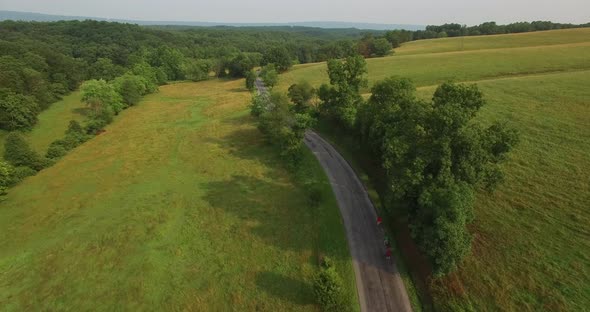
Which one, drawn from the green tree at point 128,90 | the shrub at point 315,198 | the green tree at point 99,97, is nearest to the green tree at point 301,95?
the shrub at point 315,198

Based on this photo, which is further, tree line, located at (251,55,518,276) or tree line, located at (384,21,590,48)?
tree line, located at (384,21,590,48)

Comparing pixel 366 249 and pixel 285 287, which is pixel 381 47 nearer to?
pixel 366 249

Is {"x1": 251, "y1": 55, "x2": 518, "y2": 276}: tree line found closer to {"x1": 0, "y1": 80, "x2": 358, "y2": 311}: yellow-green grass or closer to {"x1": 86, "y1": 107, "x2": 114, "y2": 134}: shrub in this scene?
{"x1": 0, "y1": 80, "x2": 358, "y2": 311}: yellow-green grass

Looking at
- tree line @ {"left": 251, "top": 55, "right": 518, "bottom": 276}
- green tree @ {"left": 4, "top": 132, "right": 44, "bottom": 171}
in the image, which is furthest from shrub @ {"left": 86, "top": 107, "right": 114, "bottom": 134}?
tree line @ {"left": 251, "top": 55, "right": 518, "bottom": 276}

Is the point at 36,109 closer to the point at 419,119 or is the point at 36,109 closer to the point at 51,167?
the point at 51,167

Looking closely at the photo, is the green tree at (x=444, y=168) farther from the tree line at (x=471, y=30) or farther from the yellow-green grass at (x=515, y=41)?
the tree line at (x=471, y=30)

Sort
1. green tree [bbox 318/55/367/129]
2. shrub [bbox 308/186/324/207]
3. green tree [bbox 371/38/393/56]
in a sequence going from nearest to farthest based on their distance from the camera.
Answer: shrub [bbox 308/186/324/207] → green tree [bbox 318/55/367/129] → green tree [bbox 371/38/393/56]

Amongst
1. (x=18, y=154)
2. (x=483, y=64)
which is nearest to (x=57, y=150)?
(x=18, y=154)
